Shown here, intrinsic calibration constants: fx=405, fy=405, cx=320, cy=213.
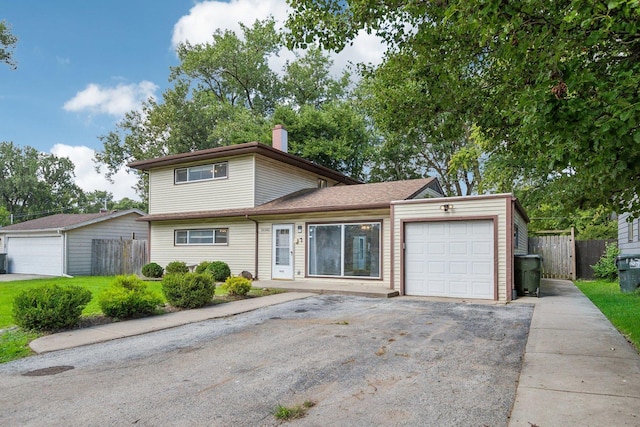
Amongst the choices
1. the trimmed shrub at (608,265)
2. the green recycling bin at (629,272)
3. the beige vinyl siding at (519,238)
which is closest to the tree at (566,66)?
the beige vinyl siding at (519,238)

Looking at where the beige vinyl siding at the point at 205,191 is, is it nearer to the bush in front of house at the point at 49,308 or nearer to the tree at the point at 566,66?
the bush in front of house at the point at 49,308

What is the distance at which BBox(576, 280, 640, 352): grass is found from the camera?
620cm

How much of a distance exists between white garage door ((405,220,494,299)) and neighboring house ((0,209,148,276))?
14712 mm

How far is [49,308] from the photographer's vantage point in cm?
652

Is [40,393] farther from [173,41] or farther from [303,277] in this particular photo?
[173,41]

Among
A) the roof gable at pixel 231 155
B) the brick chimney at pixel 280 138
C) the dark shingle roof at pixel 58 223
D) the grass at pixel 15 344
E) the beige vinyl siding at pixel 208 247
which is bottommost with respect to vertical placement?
the grass at pixel 15 344

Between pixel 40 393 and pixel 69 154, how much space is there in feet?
176

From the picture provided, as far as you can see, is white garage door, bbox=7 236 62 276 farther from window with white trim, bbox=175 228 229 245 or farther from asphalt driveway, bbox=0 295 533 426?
asphalt driveway, bbox=0 295 533 426

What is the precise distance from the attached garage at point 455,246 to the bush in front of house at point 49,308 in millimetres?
7626

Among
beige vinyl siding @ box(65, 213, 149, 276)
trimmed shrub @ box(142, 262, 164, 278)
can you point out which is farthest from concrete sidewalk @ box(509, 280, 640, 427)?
beige vinyl siding @ box(65, 213, 149, 276)

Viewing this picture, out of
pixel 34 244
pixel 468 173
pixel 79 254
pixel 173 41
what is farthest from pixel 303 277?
pixel 173 41

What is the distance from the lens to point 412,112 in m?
7.88

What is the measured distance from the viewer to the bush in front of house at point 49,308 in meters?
6.44

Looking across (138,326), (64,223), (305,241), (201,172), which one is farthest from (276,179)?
(64,223)
